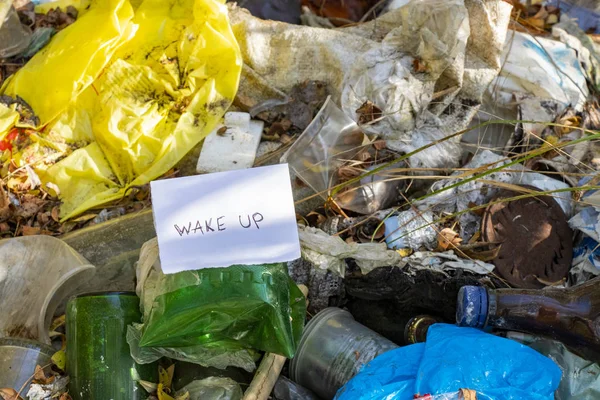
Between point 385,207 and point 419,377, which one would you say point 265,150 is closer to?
point 385,207

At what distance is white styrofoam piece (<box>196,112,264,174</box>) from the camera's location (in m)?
2.03

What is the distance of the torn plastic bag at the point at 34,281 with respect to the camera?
5.20 feet

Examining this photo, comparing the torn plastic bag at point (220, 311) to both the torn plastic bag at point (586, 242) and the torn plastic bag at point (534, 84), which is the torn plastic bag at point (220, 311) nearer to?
the torn plastic bag at point (586, 242)

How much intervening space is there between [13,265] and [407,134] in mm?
1333

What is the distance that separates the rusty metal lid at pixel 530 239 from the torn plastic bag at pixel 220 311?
755mm

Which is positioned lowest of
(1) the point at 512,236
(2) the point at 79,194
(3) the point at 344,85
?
(2) the point at 79,194

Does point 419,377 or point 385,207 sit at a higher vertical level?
point 419,377

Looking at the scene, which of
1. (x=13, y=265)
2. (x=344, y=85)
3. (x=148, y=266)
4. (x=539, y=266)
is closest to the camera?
(x=148, y=266)

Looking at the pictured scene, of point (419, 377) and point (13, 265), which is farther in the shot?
point (13, 265)

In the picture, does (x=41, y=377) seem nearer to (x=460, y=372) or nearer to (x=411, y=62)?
(x=460, y=372)

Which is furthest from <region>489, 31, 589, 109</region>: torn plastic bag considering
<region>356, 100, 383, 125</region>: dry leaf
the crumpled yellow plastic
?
the crumpled yellow plastic

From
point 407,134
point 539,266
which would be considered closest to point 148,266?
point 407,134

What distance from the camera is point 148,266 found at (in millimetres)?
1455

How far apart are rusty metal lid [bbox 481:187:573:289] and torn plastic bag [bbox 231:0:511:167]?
0.95 feet
